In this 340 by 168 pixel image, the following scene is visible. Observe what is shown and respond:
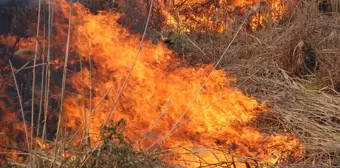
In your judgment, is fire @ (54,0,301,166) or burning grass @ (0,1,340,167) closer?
burning grass @ (0,1,340,167)

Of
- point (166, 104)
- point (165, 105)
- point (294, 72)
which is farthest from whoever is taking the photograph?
point (294, 72)

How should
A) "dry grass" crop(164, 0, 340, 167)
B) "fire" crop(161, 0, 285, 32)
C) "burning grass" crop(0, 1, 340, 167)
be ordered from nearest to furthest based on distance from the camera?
"burning grass" crop(0, 1, 340, 167) → "dry grass" crop(164, 0, 340, 167) → "fire" crop(161, 0, 285, 32)

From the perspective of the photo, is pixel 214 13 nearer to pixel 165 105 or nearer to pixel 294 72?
pixel 294 72

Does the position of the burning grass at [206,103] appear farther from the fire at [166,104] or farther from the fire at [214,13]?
the fire at [214,13]

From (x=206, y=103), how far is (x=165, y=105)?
0.40 metres

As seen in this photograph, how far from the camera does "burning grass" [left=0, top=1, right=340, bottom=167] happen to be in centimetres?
205

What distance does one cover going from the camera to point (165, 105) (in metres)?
2.84

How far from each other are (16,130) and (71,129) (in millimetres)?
351

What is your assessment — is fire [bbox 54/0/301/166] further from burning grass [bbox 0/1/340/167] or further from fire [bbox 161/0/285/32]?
fire [bbox 161/0/285/32]

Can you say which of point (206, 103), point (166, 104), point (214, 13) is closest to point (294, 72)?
point (206, 103)

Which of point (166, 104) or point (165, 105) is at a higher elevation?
point (166, 104)

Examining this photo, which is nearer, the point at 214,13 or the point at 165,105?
the point at 165,105

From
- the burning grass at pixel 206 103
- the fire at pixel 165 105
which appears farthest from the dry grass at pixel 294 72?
the fire at pixel 165 105

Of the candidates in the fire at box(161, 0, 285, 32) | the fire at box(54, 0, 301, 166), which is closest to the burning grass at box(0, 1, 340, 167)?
the fire at box(54, 0, 301, 166)
